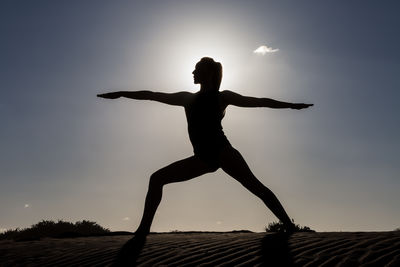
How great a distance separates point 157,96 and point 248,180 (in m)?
1.72

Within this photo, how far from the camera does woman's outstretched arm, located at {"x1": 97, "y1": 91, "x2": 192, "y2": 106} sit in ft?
22.6

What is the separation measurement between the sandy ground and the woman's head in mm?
2130

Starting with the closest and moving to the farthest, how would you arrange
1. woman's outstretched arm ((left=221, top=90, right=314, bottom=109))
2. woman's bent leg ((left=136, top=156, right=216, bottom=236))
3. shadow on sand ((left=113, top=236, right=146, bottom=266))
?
shadow on sand ((left=113, top=236, right=146, bottom=266)) < woman's bent leg ((left=136, top=156, right=216, bottom=236)) < woman's outstretched arm ((left=221, top=90, right=314, bottom=109))

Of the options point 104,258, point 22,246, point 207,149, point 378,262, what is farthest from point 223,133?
point 22,246

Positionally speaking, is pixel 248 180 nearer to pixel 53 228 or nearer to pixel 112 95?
pixel 112 95

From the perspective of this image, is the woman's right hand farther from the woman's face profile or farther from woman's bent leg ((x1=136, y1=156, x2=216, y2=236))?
woman's bent leg ((x1=136, y1=156, x2=216, y2=236))

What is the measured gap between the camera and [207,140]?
21.6ft

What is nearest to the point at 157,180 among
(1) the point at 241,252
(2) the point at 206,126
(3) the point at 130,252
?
(2) the point at 206,126

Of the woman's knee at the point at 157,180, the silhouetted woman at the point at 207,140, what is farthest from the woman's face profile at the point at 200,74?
the woman's knee at the point at 157,180

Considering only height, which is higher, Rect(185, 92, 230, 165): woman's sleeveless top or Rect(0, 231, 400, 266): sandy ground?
Rect(185, 92, 230, 165): woman's sleeveless top

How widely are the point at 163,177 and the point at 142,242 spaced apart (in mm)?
895

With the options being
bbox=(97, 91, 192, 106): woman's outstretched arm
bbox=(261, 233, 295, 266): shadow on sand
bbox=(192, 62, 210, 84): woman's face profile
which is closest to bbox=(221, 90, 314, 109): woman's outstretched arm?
bbox=(192, 62, 210, 84): woman's face profile

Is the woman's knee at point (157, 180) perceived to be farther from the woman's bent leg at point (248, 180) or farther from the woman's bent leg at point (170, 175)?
the woman's bent leg at point (248, 180)

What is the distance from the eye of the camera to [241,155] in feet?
21.8
